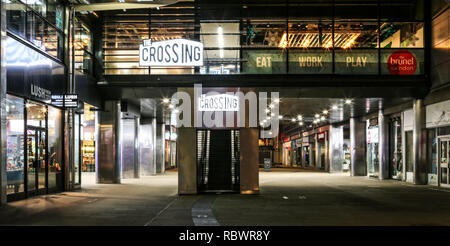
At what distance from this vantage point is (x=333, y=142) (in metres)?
38.1

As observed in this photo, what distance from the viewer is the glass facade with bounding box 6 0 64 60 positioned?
14453 millimetres

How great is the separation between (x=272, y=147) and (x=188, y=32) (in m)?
55.2

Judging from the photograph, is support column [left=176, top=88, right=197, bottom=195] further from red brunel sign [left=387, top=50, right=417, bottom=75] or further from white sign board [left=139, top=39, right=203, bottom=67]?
red brunel sign [left=387, top=50, right=417, bottom=75]

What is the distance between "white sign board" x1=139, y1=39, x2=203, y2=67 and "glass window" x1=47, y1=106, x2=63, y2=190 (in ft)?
14.3

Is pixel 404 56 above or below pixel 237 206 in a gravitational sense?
above

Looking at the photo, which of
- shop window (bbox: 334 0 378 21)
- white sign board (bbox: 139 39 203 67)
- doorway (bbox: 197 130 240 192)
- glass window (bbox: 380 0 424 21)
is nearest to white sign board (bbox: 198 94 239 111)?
doorway (bbox: 197 130 240 192)

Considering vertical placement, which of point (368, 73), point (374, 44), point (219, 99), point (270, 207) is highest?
point (374, 44)

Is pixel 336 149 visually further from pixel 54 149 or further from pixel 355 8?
pixel 54 149

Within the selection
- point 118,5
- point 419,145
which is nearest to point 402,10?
point 419,145

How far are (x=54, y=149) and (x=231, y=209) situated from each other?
9.00m
